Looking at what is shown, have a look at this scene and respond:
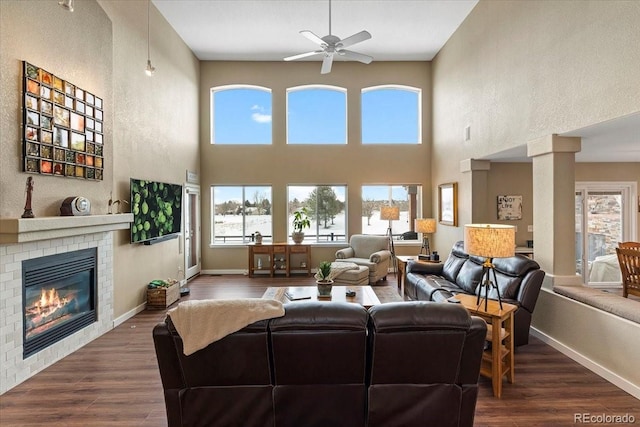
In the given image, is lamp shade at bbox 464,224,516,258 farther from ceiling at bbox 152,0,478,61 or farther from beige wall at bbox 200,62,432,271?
beige wall at bbox 200,62,432,271

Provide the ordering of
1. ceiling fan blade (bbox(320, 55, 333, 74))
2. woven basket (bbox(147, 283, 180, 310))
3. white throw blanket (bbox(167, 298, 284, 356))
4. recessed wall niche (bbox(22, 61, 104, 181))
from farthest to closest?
woven basket (bbox(147, 283, 180, 310)), ceiling fan blade (bbox(320, 55, 333, 74)), recessed wall niche (bbox(22, 61, 104, 181)), white throw blanket (bbox(167, 298, 284, 356))

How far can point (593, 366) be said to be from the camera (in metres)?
3.32

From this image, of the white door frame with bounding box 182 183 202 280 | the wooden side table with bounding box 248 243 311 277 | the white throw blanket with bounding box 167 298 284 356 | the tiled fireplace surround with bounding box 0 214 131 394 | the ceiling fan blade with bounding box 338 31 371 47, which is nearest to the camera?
the white throw blanket with bounding box 167 298 284 356

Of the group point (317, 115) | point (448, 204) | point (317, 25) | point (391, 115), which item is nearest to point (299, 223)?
point (317, 115)

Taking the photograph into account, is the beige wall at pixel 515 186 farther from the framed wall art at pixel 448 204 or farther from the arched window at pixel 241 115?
the arched window at pixel 241 115

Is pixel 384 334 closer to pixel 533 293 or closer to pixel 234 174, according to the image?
pixel 533 293

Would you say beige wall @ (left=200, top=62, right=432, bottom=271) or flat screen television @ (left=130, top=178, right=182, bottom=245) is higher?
beige wall @ (left=200, top=62, right=432, bottom=271)

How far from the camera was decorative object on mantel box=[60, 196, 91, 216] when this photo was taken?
12.2 feet

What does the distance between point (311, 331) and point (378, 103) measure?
7.36 m

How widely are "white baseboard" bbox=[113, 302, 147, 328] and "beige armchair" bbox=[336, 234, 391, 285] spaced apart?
11.9 ft

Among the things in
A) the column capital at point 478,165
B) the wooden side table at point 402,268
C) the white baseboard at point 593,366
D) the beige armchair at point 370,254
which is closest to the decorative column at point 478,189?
the column capital at point 478,165

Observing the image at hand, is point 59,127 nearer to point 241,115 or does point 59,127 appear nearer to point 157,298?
point 157,298

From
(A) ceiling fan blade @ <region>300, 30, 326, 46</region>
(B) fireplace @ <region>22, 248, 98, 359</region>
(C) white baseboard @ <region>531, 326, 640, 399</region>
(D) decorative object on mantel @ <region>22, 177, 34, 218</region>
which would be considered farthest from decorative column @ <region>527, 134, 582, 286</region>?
(B) fireplace @ <region>22, 248, 98, 359</region>

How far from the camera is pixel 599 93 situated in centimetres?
326
